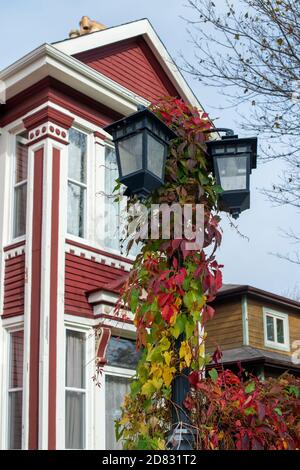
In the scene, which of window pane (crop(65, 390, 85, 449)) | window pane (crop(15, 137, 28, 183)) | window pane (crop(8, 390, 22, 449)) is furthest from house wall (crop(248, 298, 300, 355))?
window pane (crop(8, 390, 22, 449))

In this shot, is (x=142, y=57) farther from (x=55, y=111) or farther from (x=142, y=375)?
(x=142, y=375)

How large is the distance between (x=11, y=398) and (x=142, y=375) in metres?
5.20

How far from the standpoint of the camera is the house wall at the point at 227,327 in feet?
72.2

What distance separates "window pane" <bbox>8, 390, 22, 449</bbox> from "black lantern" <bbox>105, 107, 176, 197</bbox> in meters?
5.29

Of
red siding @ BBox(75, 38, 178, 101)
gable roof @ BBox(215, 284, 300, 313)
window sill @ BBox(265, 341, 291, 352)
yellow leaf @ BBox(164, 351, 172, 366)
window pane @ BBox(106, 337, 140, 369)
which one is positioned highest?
red siding @ BBox(75, 38, 178, 101)

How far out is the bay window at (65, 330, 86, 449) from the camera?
29.1 ft

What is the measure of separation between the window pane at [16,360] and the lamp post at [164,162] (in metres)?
4.96

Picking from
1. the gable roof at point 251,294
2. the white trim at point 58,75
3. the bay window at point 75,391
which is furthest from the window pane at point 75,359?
the gable roof at point 251,294

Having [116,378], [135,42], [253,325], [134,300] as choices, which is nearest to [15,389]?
[116,378]

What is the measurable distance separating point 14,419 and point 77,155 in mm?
3866

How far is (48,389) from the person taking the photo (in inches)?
333

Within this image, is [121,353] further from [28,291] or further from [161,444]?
[161,444]

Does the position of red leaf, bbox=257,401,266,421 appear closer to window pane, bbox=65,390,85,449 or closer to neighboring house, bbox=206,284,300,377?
window pane, bbox=65,390,85,449

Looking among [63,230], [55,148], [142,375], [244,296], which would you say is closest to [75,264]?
[63,230]
